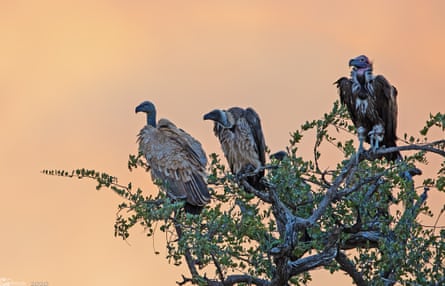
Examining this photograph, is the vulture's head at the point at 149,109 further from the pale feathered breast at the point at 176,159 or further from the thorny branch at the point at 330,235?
the thorny branch at the point at 330,235

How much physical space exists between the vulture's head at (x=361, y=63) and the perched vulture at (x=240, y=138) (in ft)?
4.41

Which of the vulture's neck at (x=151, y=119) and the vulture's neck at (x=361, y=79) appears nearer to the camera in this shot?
the vulture's neck at (x=361, y=79)

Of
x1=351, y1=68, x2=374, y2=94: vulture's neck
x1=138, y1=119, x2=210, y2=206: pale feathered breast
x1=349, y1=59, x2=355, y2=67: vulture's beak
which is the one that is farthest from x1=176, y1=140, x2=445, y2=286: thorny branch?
x1=349, y1=59, x2=355, y2=67: vulture's beak

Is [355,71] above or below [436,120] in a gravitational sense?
above

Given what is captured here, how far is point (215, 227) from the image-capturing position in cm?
817

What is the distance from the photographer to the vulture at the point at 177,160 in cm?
1032

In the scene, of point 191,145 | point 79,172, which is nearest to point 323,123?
point 79,172

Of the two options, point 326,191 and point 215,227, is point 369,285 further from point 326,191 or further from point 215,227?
point 215,227

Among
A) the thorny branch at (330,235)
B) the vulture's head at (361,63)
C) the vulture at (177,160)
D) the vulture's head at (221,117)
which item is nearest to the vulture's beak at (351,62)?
the vulture's head at (361,63)

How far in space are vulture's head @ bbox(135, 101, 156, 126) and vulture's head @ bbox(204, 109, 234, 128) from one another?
1146 millimetres

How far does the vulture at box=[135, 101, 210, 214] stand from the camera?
1032 centimetres

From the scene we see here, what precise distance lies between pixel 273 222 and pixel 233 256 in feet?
1.65

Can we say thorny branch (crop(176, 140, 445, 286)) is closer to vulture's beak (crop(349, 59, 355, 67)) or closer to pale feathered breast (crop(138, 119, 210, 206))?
pale feathered breast (crop(138, 119, 210, 206))

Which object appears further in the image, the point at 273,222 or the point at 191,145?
the point at 191,145
